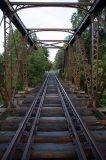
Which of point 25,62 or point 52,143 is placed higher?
point 25,62

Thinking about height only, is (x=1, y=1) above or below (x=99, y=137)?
above

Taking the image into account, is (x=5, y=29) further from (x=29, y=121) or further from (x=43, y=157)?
(x=43, y=157)

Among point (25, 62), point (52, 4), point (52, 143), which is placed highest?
point (52, 4)

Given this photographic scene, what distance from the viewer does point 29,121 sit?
11992 millimetres

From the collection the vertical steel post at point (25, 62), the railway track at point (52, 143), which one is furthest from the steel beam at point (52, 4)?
the railway track at point (52, 143)

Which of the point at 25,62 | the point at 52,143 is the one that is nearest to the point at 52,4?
the point at 52,143

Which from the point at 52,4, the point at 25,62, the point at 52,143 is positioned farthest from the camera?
the point at 25,62

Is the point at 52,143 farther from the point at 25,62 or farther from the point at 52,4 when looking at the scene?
the point at 25,62

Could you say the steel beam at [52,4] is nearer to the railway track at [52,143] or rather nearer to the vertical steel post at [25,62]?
the vertical steel post at [25,62]

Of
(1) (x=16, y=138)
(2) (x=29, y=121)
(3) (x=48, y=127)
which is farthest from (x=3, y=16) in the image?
(1) (x=16, y=138)

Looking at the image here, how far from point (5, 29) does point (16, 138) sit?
824 cm

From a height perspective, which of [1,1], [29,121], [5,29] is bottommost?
[29,121]

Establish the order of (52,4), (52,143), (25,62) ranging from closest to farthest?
(52,143)
(52,4)
(25,62)

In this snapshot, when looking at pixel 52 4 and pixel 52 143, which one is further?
pixel 52 4
